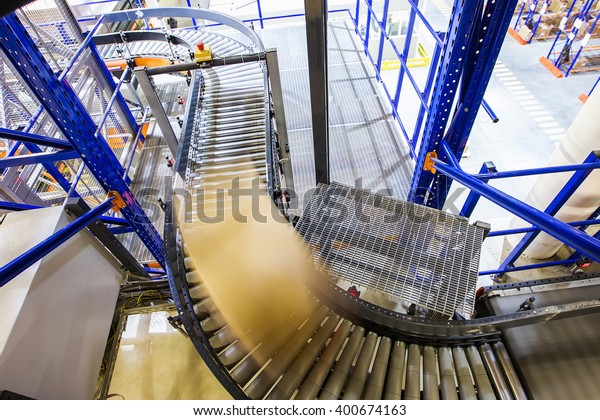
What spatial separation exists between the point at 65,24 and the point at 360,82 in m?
6.68

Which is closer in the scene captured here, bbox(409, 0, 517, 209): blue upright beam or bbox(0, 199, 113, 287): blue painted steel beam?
bbox(0, 199, 113, 287): blue painted steel beam

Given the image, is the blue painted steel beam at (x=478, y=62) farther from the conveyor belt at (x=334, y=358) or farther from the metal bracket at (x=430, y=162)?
the conveyor belt at (x=334, y=358)

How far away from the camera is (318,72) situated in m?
3.57

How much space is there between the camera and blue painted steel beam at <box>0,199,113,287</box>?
2400 millimetres

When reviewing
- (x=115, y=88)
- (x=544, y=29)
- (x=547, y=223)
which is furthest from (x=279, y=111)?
(x=544, y=29)

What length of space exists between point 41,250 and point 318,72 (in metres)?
3.13

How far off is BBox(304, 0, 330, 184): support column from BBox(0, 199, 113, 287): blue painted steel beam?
280cm

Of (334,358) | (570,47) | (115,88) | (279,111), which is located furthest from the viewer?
(570,47)

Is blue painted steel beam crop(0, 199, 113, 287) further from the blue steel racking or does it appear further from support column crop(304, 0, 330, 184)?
the blue steel racking

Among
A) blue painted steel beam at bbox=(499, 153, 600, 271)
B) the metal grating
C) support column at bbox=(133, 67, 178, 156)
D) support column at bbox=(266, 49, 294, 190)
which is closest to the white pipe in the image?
blue painted steel beam at bbox=(499, 153, 600, 271)

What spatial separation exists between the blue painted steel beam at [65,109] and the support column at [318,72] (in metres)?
3.03

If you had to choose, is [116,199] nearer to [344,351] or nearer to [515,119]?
[344,351]

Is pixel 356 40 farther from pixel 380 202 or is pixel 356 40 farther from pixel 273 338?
pixel 273 338

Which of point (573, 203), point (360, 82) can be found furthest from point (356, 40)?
point (573, 203)
